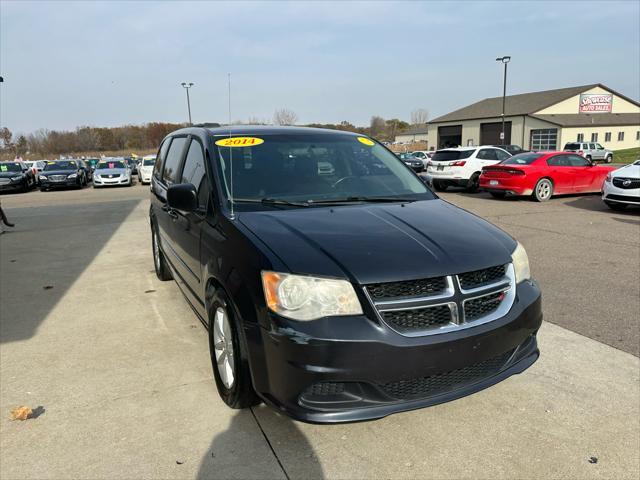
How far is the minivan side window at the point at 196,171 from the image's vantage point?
348cm

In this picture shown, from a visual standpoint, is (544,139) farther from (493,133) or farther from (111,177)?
(111,177)

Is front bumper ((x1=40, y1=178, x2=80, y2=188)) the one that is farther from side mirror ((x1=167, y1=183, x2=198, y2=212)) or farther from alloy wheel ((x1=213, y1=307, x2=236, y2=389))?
alloy wheel ((x1=213, y1=307, x2=236, y2=389))

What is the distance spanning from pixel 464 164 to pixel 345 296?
15.0 meters

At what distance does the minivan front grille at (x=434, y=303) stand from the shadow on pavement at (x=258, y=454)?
83cm

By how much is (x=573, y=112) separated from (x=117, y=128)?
7919cm

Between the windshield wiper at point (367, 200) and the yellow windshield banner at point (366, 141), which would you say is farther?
the yellow windshield banner at point (366, 141)

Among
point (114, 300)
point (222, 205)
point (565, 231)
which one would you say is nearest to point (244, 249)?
point (222, 205)

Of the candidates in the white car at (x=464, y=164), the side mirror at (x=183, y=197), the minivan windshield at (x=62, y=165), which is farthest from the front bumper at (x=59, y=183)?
the side mirror at (x=183, y=197)

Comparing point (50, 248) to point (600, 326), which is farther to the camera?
point (50, 248)

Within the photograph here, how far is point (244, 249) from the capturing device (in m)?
2.66

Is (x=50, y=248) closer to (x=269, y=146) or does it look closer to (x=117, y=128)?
(x=269, y=146)

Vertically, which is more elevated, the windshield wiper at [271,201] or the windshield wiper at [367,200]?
the windshield wiper at [271,201]

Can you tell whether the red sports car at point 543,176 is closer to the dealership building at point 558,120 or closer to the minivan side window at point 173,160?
the minivan side window at point 173,160

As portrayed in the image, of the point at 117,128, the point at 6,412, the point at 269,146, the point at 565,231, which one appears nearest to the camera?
the point at 6,412
